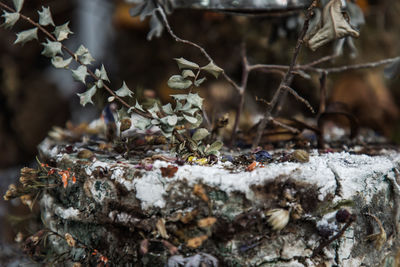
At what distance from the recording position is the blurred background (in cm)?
169

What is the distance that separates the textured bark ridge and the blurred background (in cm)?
100

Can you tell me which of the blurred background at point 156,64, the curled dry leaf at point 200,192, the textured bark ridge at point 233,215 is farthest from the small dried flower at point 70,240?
the blurred background at point 156,64

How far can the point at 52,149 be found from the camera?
0.82 meters

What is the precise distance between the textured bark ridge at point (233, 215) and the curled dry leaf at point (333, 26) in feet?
0.70

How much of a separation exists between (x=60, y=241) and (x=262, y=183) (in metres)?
0.41

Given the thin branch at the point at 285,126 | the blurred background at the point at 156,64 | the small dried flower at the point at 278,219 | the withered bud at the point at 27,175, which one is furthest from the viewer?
the blurred background at the point at 156,64

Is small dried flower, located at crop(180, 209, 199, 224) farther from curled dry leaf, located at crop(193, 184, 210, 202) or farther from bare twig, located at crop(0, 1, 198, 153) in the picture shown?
bare twig, located at crop(0, 1, 198, 153)

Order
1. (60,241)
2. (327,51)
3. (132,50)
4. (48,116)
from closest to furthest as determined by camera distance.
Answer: (60,241) < (327,51) < (48,116) < (132,50)

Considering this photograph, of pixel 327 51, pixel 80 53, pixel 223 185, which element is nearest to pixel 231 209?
pixel 223 185

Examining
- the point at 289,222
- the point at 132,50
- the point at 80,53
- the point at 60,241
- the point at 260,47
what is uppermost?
the point at 80,53

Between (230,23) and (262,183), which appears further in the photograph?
(230,23)

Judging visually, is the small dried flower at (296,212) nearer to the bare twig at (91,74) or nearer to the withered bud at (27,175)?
the bare twig at (91,74)

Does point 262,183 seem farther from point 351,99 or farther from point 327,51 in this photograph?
point 327,51

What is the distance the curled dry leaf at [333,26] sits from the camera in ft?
2.07
